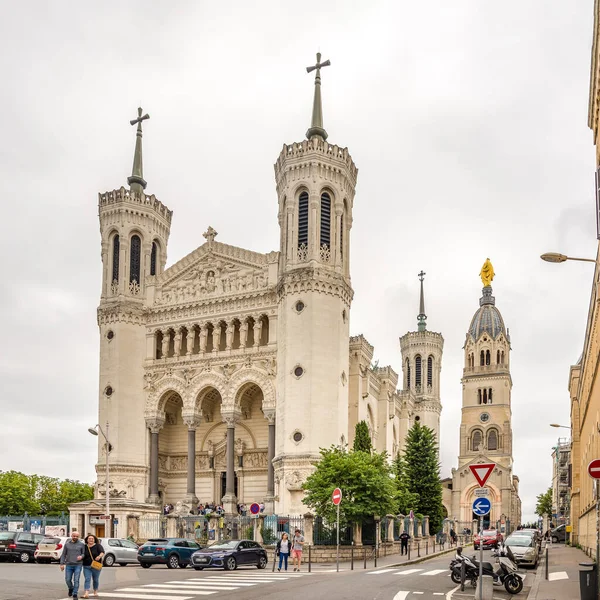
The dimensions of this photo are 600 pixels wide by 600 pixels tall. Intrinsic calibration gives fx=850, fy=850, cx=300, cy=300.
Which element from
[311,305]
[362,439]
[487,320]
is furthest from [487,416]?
[311,305]

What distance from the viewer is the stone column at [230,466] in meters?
54.2

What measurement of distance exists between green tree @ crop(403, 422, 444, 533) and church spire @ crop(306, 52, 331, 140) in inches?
925

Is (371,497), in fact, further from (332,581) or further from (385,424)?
(385,424)

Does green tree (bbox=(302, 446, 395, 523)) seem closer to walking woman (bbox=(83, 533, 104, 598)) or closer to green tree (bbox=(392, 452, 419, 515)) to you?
green tree (bbox=(392, 452, 419, 515))

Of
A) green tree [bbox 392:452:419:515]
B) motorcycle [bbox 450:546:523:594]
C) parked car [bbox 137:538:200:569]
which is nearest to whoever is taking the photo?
motorcycle [bbox 450:546:523:594]

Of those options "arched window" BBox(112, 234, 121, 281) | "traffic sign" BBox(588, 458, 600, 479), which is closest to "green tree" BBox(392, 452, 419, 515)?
"arched window" BBox(112, 234, 121, 281)

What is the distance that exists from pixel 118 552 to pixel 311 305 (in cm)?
2190

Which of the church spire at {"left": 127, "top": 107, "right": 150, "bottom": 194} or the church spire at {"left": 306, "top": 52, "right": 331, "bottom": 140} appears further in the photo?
the church spire at {"left": 127, "top": 107, "right": 150, "bottom": 194}

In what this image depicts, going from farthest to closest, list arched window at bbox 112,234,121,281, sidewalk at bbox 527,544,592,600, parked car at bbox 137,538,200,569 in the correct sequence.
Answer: arched window at bbox 112,234,121,281
parked car at bbox 137,538,200,569
sidewalk at bbox 527,544,592,600

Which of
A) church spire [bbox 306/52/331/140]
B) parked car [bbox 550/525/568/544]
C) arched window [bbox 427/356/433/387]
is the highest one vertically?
church spire [bbox 306/52/331/140]

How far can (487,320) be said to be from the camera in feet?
400

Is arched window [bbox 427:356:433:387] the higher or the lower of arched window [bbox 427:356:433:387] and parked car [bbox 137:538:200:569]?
the higher

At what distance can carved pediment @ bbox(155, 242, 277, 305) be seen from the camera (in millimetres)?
56844

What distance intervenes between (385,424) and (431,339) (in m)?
27.8
